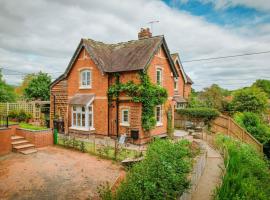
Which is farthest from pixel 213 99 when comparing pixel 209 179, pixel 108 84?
pixel 209 179

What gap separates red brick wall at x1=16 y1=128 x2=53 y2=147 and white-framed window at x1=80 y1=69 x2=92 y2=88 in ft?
19.4

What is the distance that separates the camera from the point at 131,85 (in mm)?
16656

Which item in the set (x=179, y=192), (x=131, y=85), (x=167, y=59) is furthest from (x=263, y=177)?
(x=167, y=59)

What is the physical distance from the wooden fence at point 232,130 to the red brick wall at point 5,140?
18.8m

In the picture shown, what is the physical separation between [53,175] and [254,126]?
2148 centimetres

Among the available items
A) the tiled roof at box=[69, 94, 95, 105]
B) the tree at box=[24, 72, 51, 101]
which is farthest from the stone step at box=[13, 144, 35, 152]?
the tree at box=[24, 72, 51, 101]

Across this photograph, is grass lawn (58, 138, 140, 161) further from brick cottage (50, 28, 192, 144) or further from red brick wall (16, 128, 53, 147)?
brick cottage (50, 28, 192, 144)

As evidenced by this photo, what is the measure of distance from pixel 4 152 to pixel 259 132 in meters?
22.5

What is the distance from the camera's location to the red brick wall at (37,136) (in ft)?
46.4

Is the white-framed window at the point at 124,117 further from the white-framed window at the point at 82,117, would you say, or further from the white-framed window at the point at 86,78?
the white-framed window at the point at 86,78

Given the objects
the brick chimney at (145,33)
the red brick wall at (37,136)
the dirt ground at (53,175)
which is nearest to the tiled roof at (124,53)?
the brick chimney at (145,33)

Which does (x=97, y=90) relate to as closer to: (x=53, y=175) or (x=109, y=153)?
(x=109, y=153)

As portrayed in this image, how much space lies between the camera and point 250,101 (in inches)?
1183

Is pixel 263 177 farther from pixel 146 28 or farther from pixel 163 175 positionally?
pixel 146 28
